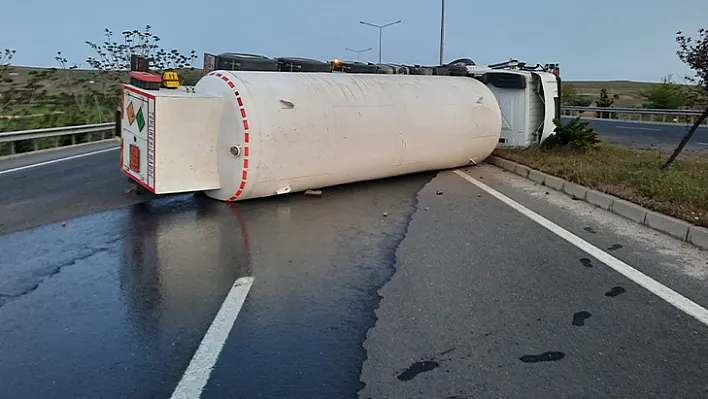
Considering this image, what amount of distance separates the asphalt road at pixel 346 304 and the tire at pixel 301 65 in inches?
128

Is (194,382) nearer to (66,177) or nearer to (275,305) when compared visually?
(275,305)

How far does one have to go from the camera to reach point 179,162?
26.4ft

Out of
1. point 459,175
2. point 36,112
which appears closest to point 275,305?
point 459,175

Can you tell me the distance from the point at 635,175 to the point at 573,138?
403cm

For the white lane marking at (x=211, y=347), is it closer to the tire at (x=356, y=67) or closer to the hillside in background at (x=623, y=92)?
the tire at (x=356, y=67)

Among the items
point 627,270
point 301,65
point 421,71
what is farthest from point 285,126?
point 421,71

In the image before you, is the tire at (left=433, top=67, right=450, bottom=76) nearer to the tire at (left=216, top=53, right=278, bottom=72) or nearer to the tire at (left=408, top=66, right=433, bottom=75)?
the tire at (left=408, top=66, right=433, bottom=75)

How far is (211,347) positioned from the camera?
157 inches

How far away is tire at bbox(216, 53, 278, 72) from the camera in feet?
32.5

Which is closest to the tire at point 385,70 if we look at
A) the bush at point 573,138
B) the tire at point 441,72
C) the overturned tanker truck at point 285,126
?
the overturned tanker truck at point 285,126

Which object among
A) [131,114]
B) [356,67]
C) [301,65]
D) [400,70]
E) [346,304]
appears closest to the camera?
[346,304]

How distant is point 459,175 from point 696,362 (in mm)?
7890

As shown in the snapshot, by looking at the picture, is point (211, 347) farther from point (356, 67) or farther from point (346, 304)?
point (356, 67)

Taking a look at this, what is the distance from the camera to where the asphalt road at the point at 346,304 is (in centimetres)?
358
